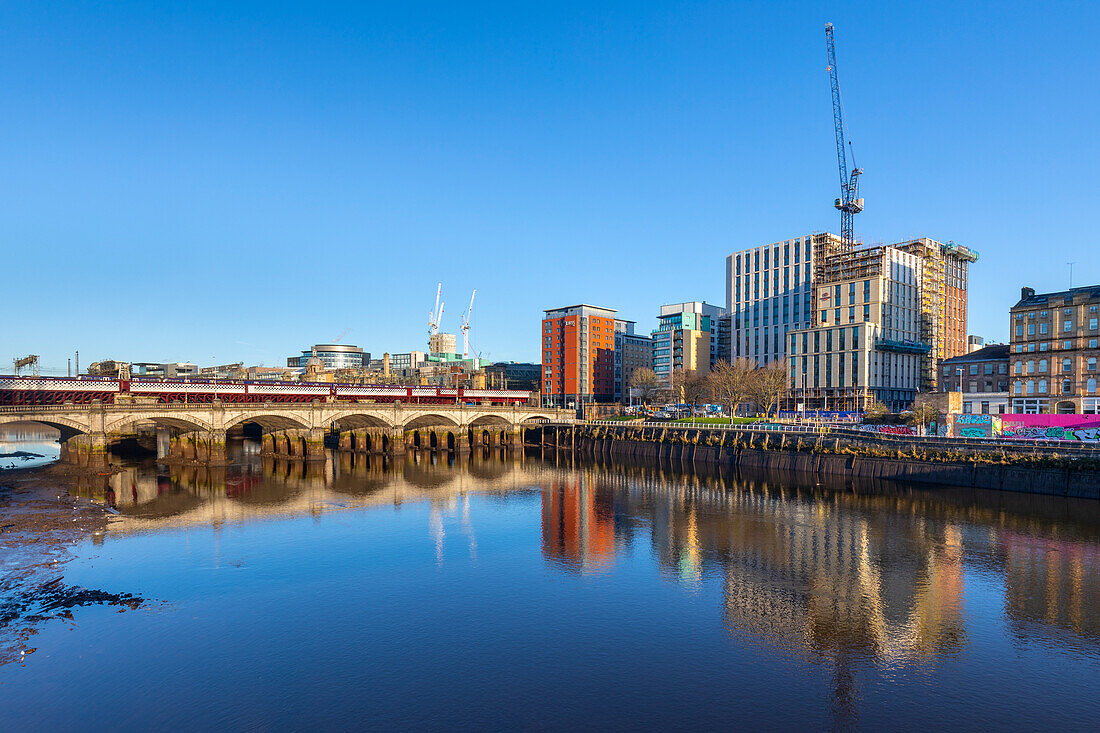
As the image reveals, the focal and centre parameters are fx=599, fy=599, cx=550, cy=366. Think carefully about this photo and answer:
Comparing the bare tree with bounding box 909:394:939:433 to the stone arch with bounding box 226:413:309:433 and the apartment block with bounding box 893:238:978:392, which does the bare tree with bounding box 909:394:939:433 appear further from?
the stone arch with bounding box 226:413:309:433

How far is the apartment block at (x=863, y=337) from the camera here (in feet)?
515

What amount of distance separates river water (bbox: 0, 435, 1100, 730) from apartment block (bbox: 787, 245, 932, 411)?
98804mm

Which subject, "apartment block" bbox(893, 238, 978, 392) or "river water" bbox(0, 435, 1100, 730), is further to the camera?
"apartment block" bbox(893, 238, 978, 392)

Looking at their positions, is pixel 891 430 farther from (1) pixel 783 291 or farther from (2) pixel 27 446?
(2) pixel 27 446

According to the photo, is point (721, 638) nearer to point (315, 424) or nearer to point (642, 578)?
point (642, 578)

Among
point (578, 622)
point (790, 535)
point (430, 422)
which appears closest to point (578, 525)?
point (790, 535)

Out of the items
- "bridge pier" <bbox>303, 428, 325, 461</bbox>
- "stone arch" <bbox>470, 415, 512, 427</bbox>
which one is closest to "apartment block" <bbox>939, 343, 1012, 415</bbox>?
"stone arch" <bbox>470, 415, 512, 427</bbox>

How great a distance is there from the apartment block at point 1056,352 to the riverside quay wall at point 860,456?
39096mm

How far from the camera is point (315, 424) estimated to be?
352ft

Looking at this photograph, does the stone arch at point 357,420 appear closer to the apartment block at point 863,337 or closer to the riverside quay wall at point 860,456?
the riverside quay wall at point 860,456

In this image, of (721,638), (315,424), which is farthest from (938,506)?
(315,424)

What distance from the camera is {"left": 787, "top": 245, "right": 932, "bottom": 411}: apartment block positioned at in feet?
515

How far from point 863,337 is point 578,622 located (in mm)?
148310

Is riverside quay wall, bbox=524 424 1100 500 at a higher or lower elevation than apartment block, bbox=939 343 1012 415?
lower
